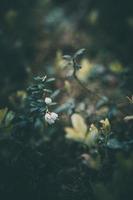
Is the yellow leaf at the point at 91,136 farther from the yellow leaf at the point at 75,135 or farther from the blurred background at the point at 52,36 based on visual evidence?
the blurred background at the point at 52,36

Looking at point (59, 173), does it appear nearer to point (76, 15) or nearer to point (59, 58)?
point (59, 58)

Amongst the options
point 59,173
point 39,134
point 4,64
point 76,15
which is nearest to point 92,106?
point 39,134

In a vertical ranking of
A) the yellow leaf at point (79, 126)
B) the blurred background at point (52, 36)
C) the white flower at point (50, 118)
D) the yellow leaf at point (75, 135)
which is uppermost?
the blurred background at point (52, 36)

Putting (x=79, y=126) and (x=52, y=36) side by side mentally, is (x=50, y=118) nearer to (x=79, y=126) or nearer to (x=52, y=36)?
(x=79, y=126)

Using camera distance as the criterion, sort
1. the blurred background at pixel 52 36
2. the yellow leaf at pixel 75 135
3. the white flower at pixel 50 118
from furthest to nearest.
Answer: the blurred background at pixel 52 36, the white flower at pixel 50 118, the yellow leaf at pixel 75 135

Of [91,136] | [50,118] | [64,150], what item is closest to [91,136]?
[91,136]

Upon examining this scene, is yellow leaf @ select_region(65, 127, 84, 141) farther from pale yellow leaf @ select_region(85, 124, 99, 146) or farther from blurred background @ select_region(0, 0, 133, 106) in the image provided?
blurred background @ select_region(0, 0, 133, 106)

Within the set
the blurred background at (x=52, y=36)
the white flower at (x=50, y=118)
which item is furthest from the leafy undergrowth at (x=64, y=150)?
the blurred background at (x=52, y=36)

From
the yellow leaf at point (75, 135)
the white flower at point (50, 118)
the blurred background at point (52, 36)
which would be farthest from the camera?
the blurred background at point (52, 36)
